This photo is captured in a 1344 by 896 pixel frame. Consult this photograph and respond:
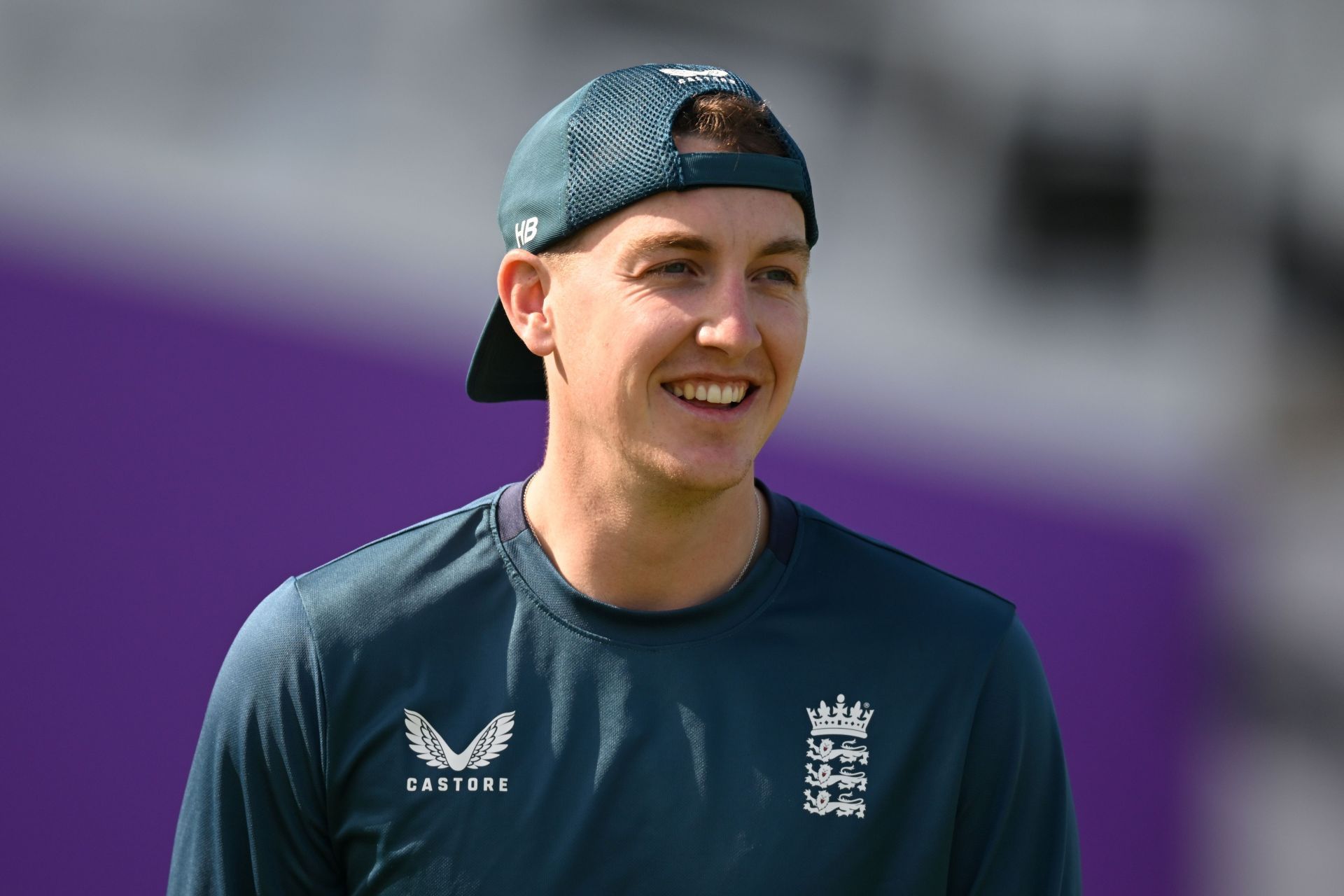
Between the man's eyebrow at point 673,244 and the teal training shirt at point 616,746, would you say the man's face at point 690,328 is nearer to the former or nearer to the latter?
the man's eyebrow at point 673,244

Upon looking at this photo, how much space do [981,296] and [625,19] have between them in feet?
4.00

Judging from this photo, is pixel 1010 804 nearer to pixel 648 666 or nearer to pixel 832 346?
pixel 648 666

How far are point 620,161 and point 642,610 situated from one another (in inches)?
22.6

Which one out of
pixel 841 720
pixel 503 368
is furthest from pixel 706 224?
pixel 841 720

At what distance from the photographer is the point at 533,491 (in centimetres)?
203

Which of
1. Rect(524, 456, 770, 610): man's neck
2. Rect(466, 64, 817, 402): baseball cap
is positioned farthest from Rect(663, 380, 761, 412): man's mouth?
Rect(466, 64, 817, 402): baseball cap

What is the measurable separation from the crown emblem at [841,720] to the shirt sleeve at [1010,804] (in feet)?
0.45

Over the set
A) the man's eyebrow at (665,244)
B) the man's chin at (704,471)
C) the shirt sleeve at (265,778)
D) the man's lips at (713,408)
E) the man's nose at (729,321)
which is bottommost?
the shirt sleeve at (265,778)

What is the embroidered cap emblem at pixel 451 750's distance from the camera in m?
1.83

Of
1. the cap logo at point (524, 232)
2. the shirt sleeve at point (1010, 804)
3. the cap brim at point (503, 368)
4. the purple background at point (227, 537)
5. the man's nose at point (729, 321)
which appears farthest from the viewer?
the purple background at point (227, 537)

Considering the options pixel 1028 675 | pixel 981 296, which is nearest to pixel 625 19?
pixel 981 296

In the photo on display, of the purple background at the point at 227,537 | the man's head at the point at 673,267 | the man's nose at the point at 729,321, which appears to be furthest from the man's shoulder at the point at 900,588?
the purple background at the point at 227,537

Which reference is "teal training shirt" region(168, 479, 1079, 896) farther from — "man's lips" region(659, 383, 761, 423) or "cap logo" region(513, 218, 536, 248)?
"cap logo" region(513, 218, 536, 248)

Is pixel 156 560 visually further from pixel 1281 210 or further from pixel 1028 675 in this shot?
pixel 1281 210
